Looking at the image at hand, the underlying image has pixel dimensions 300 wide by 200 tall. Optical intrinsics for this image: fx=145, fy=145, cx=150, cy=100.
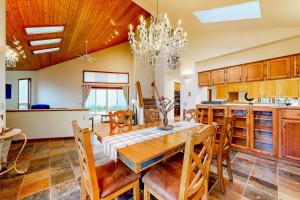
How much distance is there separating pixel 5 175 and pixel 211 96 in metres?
5.19

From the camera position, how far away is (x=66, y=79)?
755cm

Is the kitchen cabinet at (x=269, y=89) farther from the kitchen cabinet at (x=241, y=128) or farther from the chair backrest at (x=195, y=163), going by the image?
the chair backrest at (x=195, y=163)

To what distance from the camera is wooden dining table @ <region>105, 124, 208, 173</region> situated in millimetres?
1188

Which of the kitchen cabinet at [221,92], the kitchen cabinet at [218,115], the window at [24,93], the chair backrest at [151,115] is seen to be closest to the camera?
the chair backrest at [151,115]

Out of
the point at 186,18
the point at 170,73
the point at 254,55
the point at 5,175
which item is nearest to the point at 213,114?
the point at 254,55

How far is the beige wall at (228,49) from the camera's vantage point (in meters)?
2.85

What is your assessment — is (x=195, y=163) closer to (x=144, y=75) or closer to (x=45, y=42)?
(x=45, y=42)

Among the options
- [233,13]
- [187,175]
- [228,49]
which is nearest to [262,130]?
[228,49]

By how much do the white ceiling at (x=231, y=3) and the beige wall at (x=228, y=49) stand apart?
6.5 inches

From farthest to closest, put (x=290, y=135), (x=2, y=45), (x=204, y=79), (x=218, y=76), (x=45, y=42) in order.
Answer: (x=45, y=42), (x=204, y=79), (x=218, y=76), (x=290, y=135), (x=2, y=45)

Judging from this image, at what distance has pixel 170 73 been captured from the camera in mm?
6480

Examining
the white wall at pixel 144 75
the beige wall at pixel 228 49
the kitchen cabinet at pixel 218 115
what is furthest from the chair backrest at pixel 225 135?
the white wall at pixel 144 75

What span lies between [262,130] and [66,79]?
826 centimetres

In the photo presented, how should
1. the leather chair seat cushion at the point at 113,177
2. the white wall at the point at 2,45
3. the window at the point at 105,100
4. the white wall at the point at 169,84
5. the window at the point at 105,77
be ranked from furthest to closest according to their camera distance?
the window at the point at 105,100 → the window at the point at 105,77 → the white wall at the point at 169,84 → the white wall at the point at 2,45 → the leather chair seat cushion at the point at 113,177
